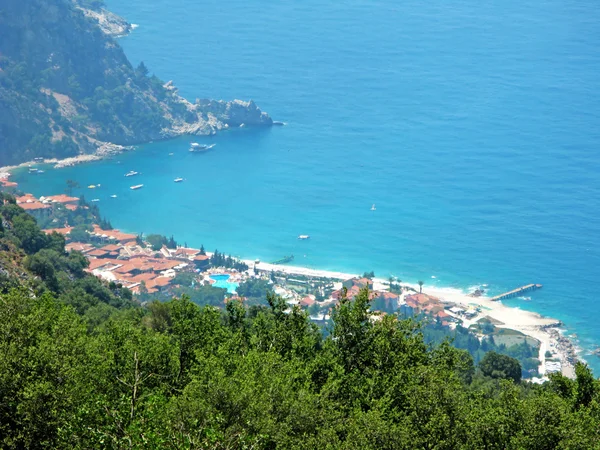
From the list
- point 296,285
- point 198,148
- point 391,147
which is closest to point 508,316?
point 296,285

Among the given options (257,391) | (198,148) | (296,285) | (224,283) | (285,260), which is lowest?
(285,260)

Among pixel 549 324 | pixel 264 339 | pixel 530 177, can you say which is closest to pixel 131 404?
pixel 264 339

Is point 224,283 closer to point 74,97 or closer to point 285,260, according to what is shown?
point 285,260

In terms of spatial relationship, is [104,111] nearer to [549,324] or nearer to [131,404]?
[549,324]


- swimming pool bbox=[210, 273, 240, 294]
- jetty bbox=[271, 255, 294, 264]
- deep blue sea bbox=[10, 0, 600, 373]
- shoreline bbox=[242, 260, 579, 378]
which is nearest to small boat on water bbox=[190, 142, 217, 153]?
deep blue sea bbox=[10, 0, 600, 373]

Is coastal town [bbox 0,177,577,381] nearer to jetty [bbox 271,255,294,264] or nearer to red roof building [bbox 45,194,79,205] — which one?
jetty [bbox 271,255,294,264]
